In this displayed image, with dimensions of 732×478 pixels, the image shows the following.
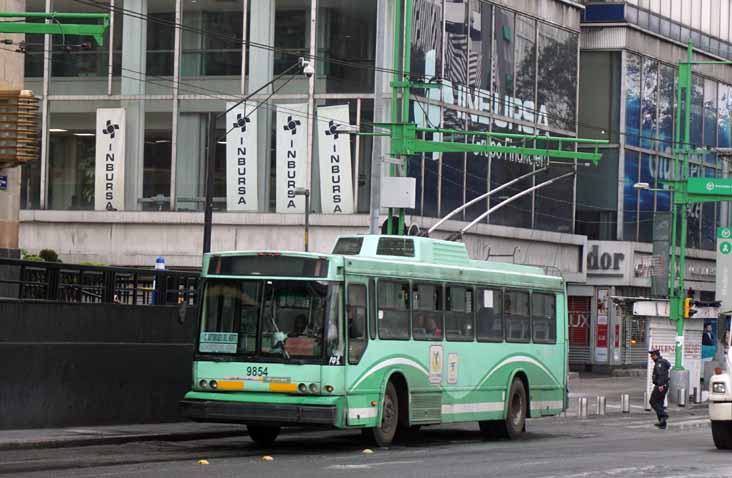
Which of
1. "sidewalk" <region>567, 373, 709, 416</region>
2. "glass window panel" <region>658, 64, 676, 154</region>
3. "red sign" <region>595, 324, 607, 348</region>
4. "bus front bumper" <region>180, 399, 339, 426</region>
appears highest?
"glass window panel" <region>658, 64, 676, 154</region>

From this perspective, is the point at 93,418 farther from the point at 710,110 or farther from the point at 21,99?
the point at 710,110

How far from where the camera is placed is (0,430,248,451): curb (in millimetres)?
19984

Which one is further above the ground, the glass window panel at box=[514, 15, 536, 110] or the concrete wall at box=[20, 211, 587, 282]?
the glass window panel at box=[514, 15, 536, 110]

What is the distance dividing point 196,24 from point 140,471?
105 ft

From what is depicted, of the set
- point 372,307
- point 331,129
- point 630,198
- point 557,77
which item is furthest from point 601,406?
point 630,198

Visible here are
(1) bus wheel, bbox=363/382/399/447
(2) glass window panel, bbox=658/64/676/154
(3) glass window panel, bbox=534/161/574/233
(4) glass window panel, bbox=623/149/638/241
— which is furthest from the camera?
(2) glass window panel, bbox=658/64/676/154

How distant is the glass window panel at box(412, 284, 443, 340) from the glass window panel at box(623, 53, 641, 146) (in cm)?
3808

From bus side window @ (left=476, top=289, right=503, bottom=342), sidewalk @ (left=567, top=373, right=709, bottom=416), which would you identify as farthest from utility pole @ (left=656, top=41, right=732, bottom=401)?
bus side window @ (left=476, top=289, right=503, bottom=342)

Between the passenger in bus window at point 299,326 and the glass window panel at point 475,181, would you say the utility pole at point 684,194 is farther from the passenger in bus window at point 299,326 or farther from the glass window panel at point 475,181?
the passenger in bus window at point 299,326

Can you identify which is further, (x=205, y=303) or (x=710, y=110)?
(x=710, y=110)

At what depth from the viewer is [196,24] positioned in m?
47.1

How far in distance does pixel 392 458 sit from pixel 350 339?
6.43 ft

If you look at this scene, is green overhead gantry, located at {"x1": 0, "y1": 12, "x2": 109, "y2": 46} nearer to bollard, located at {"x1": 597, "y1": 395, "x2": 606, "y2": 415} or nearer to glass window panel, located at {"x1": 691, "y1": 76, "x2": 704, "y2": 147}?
bollard, located at {"x1": 597, "y1": 395, "x2": 606, "y2": 415}

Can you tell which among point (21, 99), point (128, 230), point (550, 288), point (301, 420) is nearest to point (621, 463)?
point (301, 420)
